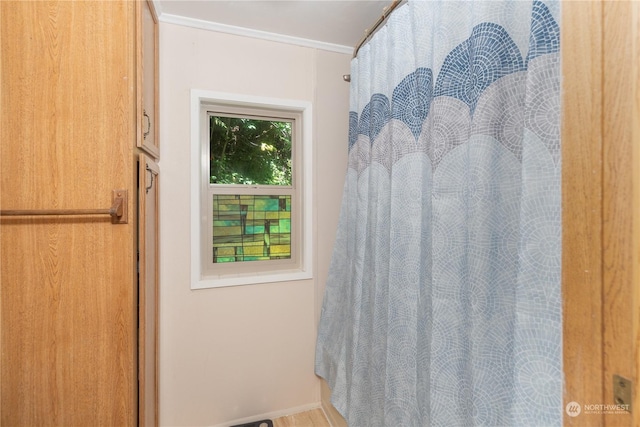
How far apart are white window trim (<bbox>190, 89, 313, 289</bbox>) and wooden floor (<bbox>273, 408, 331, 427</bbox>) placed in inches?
35.1

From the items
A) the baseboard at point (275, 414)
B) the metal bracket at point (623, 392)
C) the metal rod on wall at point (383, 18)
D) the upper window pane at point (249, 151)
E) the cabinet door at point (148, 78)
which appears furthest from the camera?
the upper window pane at point (249, 151)

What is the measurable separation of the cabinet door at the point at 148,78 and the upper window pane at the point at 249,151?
382mm

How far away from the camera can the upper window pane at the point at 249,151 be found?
6.20ft

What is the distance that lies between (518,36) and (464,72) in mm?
166

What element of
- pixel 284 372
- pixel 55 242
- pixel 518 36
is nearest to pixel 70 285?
pixel 55 242

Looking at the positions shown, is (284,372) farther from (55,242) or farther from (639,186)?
(639,186)

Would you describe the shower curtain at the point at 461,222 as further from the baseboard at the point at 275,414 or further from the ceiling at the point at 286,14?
the baseboard at the point at 275,414

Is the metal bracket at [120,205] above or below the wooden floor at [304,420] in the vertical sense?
above

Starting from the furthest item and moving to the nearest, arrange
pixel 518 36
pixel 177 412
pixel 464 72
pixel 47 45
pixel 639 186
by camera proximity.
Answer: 1. pixel 177 412
2. pixel 47 45
3. pixel 464 72
4. pixel 518 36
5. pixel 639 186

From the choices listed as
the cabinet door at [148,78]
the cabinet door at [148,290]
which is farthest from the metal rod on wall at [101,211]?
the cabinet door at [148,78]

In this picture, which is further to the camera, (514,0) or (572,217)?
(514,0)

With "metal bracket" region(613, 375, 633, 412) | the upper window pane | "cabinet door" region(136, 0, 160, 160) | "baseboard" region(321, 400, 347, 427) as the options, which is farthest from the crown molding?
"baseboard" region(321, 400, 347, 427)

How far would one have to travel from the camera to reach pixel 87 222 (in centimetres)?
106

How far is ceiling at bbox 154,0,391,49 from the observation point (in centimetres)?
154
